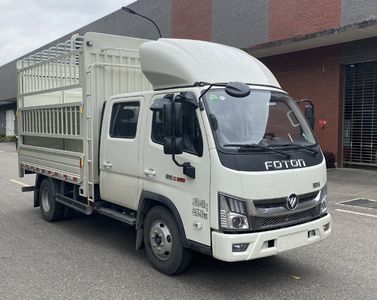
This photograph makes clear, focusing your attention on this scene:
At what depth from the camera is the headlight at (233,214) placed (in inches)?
179

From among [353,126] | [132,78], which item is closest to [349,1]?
[353,126]

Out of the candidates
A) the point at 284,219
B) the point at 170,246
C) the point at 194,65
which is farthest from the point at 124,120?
the point at 284,219

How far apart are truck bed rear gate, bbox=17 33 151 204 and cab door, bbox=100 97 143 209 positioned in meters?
0.29

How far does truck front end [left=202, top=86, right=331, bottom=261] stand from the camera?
14.9 feet

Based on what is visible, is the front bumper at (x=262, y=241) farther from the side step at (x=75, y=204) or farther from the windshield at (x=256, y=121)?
the side step at (x=75, y=204)

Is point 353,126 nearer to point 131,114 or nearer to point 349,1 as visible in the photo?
point 349,1

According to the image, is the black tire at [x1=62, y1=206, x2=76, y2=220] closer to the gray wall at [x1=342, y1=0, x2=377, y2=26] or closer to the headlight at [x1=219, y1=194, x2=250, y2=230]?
the headlight at [x1=219, y1=194, x2=250, y2=230]

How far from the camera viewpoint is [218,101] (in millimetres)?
4973

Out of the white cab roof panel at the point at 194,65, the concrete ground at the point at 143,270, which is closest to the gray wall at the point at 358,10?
the concrete ground at the point at 143,270

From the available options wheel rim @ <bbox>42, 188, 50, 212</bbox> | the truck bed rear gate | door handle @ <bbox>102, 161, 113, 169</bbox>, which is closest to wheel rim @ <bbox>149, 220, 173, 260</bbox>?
door handle @ <bbox>102, 161, 113, 169</bbox>

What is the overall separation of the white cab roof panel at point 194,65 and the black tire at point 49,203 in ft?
11.4

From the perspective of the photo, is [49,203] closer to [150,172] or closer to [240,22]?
[150,172]

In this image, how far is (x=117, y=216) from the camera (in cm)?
618

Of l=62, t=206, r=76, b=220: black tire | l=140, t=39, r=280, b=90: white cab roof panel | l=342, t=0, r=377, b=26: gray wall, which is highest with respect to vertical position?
l=342, t=0, r=377, b=26: gray wall
